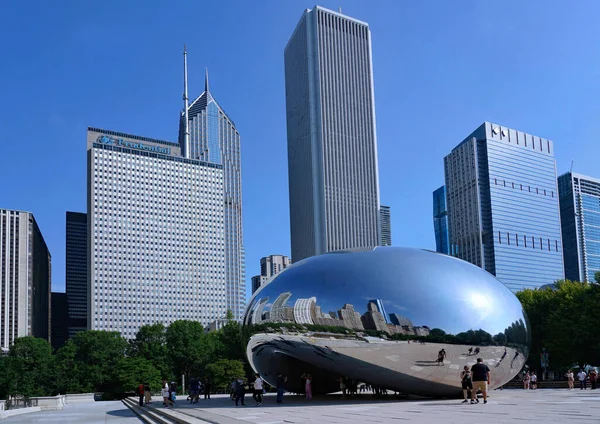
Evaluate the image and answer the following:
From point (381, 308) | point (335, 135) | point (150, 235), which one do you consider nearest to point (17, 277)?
point (150, 235)

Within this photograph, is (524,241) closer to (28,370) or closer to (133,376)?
(28,370)

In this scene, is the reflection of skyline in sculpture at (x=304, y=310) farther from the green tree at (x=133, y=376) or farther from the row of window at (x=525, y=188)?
the row of window at (x=525, y=188)

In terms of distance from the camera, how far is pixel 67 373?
89.6 m

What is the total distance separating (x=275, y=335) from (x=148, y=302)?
166415 mm

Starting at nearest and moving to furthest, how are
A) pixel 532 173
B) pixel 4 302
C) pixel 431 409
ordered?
pixel 431 409
pixel 4 302
pixel 532 173

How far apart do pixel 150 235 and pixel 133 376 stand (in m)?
116

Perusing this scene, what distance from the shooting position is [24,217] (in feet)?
584

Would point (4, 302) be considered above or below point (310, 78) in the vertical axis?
below

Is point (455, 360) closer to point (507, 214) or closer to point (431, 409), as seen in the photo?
point (431, 409)

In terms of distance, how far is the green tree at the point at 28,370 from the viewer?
84.4 metres

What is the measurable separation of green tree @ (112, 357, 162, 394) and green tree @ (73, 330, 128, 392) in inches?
494

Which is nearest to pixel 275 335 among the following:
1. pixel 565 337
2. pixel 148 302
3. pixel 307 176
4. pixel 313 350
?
pixel 313 350

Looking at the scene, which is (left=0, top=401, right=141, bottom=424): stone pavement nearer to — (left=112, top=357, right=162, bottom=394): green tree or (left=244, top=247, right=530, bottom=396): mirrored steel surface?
(left=244, top=247, right=530, bottom=396): mirrored steel surface

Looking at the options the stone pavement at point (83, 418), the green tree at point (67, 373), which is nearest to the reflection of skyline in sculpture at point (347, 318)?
the stone pavement at point (83, 418)
